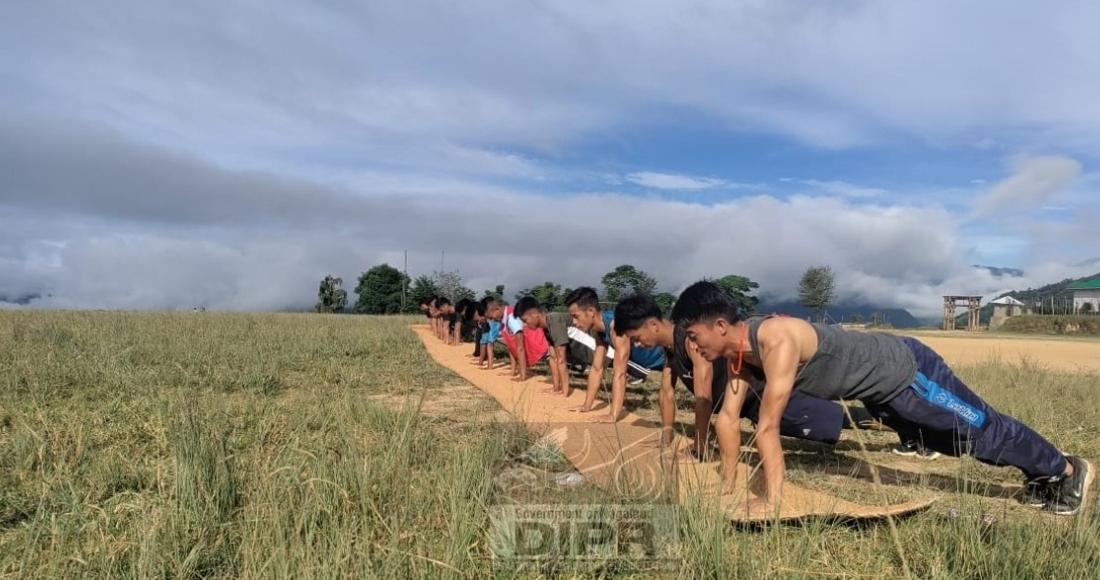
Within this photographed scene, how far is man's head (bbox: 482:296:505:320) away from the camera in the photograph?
1082cm

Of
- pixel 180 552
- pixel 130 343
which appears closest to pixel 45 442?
pixel 180 552

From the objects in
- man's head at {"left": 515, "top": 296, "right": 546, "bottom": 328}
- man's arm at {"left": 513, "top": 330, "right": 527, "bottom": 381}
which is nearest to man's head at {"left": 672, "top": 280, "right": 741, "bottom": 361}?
man's head at {"left": 515, "top": 296, "right": 546, "bottom": 328}

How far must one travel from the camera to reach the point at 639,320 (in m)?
4.83

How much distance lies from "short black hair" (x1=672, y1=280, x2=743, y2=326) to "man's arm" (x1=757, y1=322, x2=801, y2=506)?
0.19m

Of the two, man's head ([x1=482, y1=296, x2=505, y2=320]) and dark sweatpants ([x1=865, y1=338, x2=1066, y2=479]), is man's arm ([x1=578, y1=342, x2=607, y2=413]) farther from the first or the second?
man's head ([x1=482, y1=296, x2=505, y2=320])

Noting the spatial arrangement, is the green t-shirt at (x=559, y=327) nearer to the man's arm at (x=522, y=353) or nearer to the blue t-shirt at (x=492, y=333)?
the man's arm at (x=522, y=353)

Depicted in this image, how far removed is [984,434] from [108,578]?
149 inches

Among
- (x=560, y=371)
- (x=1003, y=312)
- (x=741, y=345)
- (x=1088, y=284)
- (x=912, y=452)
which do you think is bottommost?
(x=912, y=452)

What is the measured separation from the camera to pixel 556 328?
7.50 m

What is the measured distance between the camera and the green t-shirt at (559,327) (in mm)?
7453

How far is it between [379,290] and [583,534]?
60010 mm

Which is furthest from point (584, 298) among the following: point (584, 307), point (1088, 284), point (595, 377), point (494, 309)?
point (1088, 284)

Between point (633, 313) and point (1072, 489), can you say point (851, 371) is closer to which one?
point (1072, 489)

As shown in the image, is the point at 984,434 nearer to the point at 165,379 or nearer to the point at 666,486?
the point at 666,486
